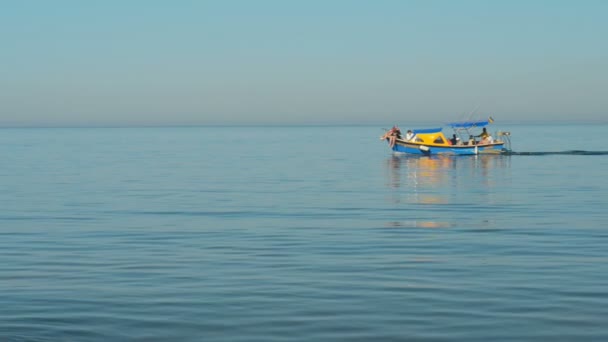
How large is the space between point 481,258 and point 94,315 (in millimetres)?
8583

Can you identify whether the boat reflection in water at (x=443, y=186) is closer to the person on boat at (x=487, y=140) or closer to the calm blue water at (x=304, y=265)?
the calm blue water at (x=304, y=265)

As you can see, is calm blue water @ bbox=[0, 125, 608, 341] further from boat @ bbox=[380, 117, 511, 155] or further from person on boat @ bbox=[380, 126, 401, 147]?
person on boat @ bbox=[380, 126, 401, 147]

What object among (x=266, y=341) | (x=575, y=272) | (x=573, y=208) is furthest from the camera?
(x=573, y=208)

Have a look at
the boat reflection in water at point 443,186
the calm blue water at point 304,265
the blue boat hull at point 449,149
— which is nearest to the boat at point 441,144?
the blue boat hull at point 449,149

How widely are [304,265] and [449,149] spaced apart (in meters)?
57.0

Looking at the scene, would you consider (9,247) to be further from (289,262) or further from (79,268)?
(289,262)

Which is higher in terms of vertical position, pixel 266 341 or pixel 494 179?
pixel 494 179

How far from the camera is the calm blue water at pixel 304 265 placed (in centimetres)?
1288

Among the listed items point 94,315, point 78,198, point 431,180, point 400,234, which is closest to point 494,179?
point 431,180

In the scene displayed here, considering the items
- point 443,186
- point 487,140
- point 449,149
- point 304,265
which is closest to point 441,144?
point 449,149

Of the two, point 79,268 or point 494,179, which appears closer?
point 79,268

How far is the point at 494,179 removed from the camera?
47.4 metres

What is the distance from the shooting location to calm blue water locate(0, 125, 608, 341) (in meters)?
Answer: 12.9

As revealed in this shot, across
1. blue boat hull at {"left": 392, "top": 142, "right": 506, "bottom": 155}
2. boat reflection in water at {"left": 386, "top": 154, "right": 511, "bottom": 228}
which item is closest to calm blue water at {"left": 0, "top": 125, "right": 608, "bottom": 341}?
boat reflection in water at {"left": 386, "top": 154, "right": 511, "bottom": 228}
